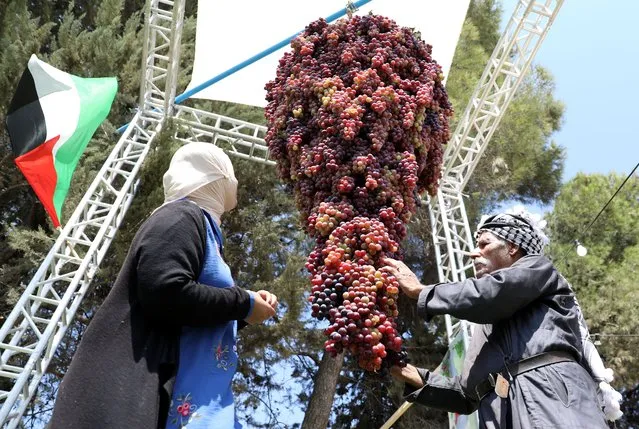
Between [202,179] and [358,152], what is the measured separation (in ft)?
4.10

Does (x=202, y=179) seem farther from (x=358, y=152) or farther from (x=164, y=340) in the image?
(x=358, y=152)

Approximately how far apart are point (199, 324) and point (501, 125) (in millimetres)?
8261

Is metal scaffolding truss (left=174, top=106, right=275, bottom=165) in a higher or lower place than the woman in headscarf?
lower

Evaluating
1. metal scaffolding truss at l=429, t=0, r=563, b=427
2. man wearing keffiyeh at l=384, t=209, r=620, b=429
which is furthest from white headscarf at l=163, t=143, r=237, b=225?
metal scaffolding truss at l=429, t=0, r=563, b=427

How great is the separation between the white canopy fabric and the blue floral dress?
4.51 meters

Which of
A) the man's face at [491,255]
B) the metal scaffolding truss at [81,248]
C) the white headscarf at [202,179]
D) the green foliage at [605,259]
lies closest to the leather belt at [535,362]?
the man's face at [491,255]

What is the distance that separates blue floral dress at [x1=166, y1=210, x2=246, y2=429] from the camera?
1.68m

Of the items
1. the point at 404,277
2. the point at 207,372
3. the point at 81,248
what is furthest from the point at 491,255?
the point at 81,248

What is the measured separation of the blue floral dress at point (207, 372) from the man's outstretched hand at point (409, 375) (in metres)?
0.79

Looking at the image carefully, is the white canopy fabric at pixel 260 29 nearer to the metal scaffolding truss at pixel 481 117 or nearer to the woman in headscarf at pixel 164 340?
the metal scaffolding truss at pixel 481 117

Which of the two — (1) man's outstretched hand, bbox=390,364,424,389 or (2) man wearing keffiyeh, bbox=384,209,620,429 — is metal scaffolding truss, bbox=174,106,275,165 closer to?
(1) man's outstretched hand, bbox=390,364,424,389

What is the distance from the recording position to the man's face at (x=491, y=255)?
241 centimetres

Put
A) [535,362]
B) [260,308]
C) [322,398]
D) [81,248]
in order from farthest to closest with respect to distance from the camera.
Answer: [322,398]
[81,248]
[535,362]
[260,308]

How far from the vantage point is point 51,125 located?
4887mm
